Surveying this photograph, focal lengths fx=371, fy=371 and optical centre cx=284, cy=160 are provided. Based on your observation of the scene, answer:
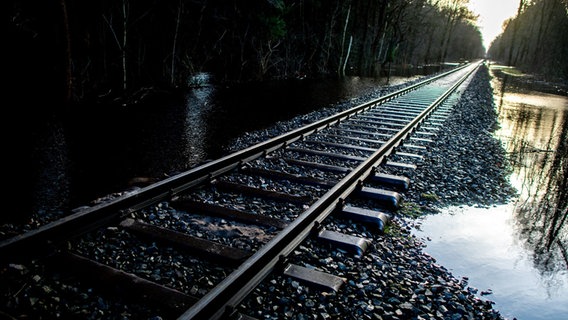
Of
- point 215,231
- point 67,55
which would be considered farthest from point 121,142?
point 215,231

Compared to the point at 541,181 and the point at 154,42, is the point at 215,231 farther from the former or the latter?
the point at 154,42

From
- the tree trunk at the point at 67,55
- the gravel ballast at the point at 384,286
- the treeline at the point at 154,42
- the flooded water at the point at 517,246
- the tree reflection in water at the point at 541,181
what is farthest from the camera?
the treeline at the point at 154,42

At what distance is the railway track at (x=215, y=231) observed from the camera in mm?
2715

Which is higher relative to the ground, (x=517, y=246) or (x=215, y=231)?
(x=215, y=231)

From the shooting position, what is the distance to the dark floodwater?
498cm

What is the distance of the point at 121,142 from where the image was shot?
7.30 metres

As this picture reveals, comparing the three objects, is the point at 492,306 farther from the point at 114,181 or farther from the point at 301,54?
the point at 301,54

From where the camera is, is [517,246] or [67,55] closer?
[517,246]

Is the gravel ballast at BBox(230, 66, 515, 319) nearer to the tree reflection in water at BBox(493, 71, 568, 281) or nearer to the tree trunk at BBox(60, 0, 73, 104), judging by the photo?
the tree reflection in water at BBox(493, 71, 568, 281)

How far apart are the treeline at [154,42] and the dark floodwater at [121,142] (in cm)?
157

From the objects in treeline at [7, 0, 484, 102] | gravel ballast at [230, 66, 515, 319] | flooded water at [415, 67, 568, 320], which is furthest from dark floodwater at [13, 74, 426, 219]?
flooded water at [415, 67, 568, 320]

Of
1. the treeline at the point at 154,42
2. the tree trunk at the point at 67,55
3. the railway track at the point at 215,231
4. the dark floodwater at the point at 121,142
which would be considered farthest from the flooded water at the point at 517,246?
the treeline at the point at 154,42

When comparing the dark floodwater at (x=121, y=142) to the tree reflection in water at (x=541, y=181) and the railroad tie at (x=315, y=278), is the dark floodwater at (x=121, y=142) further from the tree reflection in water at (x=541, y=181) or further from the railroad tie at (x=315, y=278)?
the tree reflection in water at (x=541, y=181)

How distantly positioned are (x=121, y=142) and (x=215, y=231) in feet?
14.9
